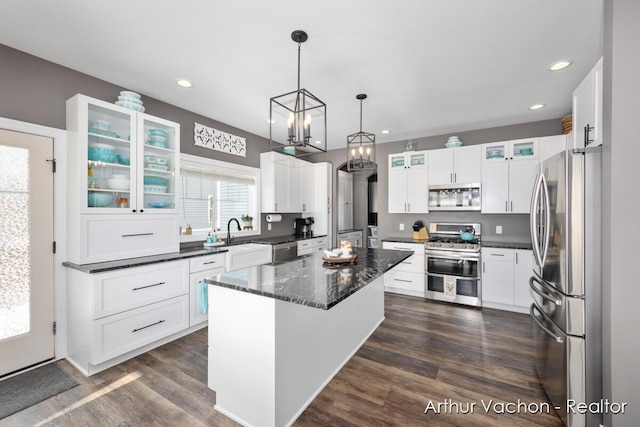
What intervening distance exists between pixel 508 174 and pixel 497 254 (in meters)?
1.23

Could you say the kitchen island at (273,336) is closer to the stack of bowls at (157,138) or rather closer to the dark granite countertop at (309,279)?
the dark granite countertop at (309,279)

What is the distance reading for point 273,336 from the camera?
161cm

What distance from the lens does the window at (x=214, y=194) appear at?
3812 mm

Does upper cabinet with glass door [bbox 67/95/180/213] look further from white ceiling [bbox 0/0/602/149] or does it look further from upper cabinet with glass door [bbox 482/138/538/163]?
upper cabinet with glass door [bbox 482/138/538/163]

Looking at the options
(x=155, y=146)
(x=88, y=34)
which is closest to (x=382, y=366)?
(x=155, y=146)

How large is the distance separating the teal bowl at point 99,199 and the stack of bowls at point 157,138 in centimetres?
76

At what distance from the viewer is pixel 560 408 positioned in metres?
1.81

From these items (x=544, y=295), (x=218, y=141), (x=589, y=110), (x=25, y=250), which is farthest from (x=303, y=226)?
(x=589, y=110)

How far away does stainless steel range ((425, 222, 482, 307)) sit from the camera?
13.1ft

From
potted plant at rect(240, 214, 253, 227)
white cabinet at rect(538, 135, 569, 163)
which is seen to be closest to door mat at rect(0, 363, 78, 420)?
potted plant at rect(240, 214, 253, 227)

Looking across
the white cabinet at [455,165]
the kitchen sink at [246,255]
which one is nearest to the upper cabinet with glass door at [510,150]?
the white cabinet at [455,165]

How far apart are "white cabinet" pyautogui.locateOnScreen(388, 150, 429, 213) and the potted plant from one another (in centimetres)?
255

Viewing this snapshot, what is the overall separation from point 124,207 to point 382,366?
9.87 feet

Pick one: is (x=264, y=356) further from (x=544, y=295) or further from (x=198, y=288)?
(x=544, y=295)
